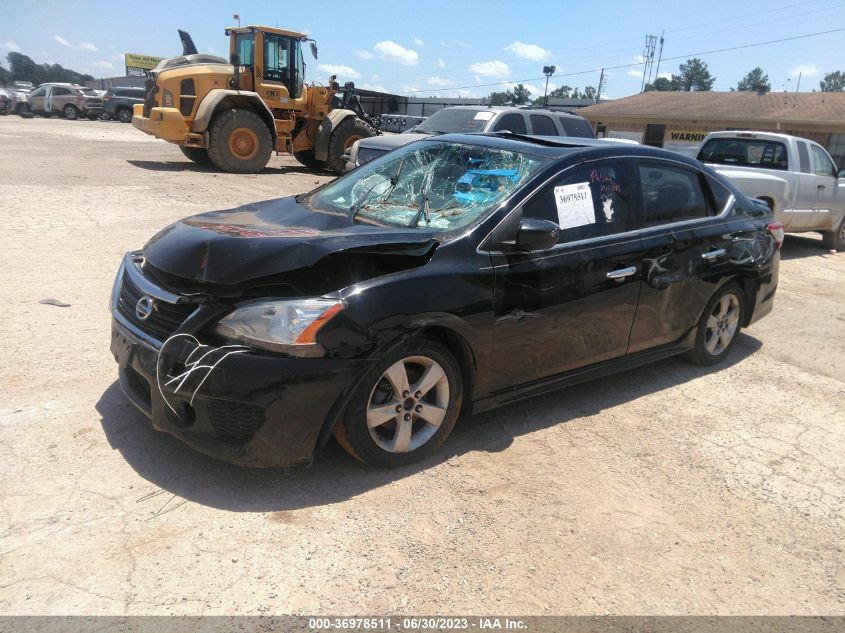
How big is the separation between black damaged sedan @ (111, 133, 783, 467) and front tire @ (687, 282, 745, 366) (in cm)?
8

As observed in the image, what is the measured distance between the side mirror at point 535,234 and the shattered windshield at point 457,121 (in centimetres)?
752

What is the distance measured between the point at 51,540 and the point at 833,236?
12.1 metres

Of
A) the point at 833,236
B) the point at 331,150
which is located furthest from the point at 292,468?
the point at 331,150

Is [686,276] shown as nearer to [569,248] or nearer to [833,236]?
[569,248]

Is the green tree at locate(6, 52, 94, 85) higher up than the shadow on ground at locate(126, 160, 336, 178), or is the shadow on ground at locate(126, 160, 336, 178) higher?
the green tree at locate(6, 52, 94, 85)

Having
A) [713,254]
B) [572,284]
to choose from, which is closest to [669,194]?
[713,254]

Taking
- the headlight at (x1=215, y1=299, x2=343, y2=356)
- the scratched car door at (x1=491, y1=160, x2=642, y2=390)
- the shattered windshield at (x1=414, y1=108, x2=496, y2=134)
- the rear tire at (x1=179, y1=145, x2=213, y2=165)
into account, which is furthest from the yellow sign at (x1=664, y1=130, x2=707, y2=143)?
the headlight at (x1=215, y1=299, x2=343, y2=356)

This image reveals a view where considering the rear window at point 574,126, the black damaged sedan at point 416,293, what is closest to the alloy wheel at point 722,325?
the black damaged sedan at point 416,293

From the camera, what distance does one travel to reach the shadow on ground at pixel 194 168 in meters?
15.2

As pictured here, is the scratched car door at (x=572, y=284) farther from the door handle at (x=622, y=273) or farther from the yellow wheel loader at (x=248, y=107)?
the yellow wheel loader at (x=248, y=107)

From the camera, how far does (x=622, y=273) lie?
407 centimetres

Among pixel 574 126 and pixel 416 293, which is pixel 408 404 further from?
pixel 574 126

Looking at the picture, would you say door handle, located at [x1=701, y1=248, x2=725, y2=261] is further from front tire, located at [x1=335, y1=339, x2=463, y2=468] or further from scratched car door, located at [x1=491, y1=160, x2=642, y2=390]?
front tire, located at [x1=335, y1=339, x2=463, y2=468]

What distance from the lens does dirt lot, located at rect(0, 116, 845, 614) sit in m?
2.51
